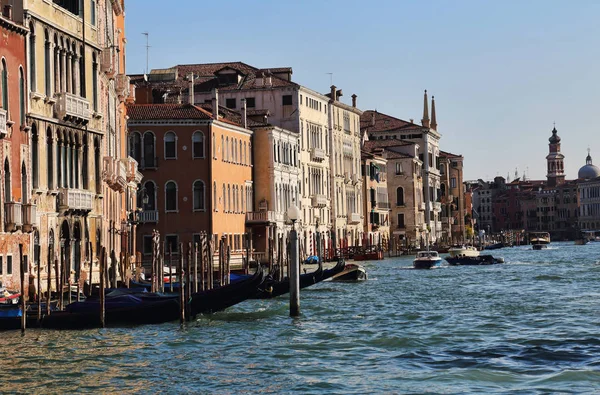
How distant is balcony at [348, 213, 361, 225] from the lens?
60438 mm

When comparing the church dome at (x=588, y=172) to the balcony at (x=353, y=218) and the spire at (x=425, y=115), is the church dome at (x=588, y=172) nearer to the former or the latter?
the spire at (x=425, y=115)

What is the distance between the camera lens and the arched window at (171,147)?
130ft

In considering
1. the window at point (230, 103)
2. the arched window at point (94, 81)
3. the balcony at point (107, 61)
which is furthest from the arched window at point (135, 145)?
the arched window at point (94, 81)

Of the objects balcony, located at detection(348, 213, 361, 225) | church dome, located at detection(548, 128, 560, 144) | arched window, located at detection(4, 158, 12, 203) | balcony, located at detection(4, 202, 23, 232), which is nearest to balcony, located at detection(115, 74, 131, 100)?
arched window, located at detection(4, 158, 12, 203)

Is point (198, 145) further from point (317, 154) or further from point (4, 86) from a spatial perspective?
point (4, 86)

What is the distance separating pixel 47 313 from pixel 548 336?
667 cm

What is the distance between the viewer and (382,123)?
75.9 m

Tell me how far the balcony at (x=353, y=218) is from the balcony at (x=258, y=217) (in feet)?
52.3

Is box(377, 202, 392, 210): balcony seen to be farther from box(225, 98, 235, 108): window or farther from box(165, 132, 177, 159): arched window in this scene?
box(165, 132, 177, 159): arched window

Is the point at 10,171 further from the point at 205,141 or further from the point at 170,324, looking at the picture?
the point at 205,141

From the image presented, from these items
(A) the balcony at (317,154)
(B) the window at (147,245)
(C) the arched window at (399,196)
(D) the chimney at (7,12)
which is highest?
(A) the balcony at (317,154)

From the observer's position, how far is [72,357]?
652 inches

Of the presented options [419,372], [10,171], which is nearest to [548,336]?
[419,372]

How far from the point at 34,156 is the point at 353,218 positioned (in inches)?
1549
